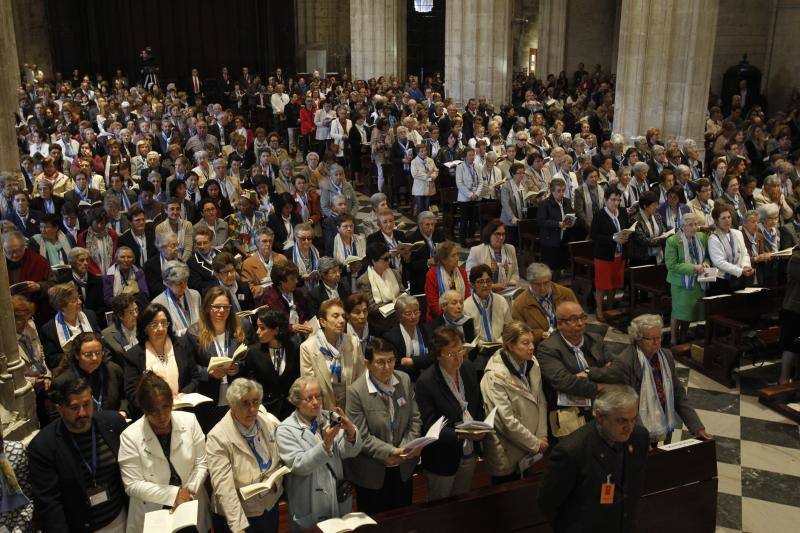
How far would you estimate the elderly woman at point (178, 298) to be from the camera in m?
6.64

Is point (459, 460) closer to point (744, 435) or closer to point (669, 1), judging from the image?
point (744, 435)

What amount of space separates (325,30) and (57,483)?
107 ft

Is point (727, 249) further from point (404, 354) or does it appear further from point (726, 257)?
point (404, 354)

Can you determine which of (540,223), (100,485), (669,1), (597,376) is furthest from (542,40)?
(100,485)

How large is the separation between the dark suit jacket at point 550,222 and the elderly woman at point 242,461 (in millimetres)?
6491

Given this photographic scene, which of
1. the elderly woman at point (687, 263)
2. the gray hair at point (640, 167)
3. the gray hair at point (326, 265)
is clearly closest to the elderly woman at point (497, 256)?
the gray hair at point (326, 265)

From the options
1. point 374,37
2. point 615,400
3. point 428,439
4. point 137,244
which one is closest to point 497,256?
point 428,439

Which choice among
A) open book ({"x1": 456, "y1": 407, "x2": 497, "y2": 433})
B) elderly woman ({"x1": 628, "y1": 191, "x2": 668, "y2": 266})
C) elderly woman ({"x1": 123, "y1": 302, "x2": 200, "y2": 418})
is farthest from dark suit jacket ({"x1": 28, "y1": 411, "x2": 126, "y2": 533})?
elderly woman ({"x1": 628, "y1": 191, "x2": 668, "y2": 266})

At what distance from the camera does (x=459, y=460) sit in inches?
194

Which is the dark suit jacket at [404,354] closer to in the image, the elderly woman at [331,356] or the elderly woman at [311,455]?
the elderly woman at [331,356]

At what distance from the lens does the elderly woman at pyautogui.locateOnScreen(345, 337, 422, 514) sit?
4.75m

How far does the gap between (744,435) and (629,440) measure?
143 inches

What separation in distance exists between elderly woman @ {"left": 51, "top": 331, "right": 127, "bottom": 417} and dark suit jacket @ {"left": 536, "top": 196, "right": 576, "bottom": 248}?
6.27m

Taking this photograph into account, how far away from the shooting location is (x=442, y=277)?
7.33 m
